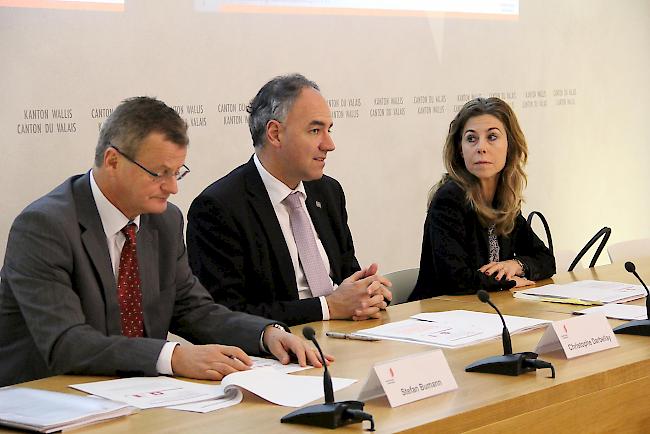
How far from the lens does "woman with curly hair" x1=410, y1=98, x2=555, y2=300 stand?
395 cm

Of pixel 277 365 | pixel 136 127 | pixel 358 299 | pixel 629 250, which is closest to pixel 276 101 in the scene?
pixel 358 299

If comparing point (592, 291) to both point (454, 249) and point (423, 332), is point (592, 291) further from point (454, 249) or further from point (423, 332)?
point (423, 332)

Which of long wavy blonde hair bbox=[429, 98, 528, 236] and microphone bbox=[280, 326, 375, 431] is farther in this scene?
long wavy blonde hair bbox=[429, 98, 528, 236]

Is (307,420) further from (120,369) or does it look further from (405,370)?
(120,369)

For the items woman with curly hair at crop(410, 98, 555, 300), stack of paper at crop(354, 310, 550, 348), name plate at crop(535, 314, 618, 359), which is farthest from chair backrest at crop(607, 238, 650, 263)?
name plate at crop(535, 314, 618, 359)

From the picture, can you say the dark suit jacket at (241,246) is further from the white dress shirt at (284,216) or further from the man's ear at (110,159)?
the man's ear at (110,159)

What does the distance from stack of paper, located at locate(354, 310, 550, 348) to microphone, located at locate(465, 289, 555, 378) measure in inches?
10.9

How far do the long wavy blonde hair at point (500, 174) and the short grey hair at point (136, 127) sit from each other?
1581mm

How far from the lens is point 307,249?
144 inches

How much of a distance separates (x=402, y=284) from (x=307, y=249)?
0.65 m

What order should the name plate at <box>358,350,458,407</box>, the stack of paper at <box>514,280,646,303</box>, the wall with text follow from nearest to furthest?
the name plate at <box>358,350,458,407</box> < the stack of paper at <box>514,280,646,303</box> < the wall with text

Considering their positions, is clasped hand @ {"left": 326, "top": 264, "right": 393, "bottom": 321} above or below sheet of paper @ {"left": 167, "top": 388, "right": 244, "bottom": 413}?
above

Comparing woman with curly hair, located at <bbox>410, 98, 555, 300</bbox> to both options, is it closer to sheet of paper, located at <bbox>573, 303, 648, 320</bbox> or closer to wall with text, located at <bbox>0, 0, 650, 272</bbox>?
sheet of paper, located at <bbox>573, 303, 648, 320</bbox>

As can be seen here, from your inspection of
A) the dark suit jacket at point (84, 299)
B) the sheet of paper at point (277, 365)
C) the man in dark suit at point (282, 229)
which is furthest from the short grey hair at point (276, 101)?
the sheet of paper at point (277, 365)
